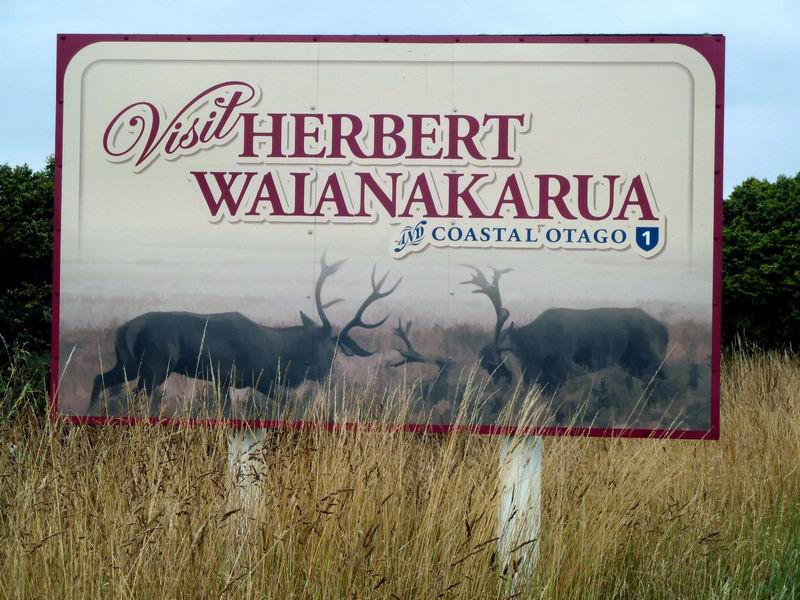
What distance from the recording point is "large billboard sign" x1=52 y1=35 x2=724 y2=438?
18.7 feet

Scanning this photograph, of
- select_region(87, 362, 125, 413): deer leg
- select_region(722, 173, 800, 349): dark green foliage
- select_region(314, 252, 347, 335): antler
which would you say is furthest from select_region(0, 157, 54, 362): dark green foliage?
select_region(722, 173, 800, 349): dark green foliage

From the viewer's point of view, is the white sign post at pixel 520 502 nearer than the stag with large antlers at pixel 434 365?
Yes

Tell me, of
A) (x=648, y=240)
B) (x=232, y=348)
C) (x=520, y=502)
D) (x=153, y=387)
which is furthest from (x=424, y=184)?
(x=153, y=387)

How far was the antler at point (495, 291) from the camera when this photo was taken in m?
5.70

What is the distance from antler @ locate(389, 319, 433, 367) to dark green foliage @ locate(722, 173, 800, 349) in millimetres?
10695

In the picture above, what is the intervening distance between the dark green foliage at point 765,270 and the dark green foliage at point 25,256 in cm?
962

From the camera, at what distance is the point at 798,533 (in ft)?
22.0

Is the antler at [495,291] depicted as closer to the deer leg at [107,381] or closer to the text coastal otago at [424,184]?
A: the text coastal otago at [424,184]

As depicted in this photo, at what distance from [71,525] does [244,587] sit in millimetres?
1004

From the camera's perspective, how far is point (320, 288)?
5.77m

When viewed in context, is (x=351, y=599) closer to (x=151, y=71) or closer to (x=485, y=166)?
(x=485, y=166)

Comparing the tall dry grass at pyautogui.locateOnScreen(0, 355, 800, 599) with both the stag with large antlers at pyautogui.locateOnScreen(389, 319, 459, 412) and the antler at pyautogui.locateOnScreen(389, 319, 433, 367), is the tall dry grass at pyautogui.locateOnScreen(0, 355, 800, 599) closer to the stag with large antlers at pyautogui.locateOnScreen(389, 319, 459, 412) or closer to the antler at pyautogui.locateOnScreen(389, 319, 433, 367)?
the stag with large antlers at pyautogui.locateOnScreen(389, 319, 459, 412)

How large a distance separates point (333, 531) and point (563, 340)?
5.88ft

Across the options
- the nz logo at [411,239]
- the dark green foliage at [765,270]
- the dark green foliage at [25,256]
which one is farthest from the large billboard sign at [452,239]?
the dark green foliage at [765,270]
